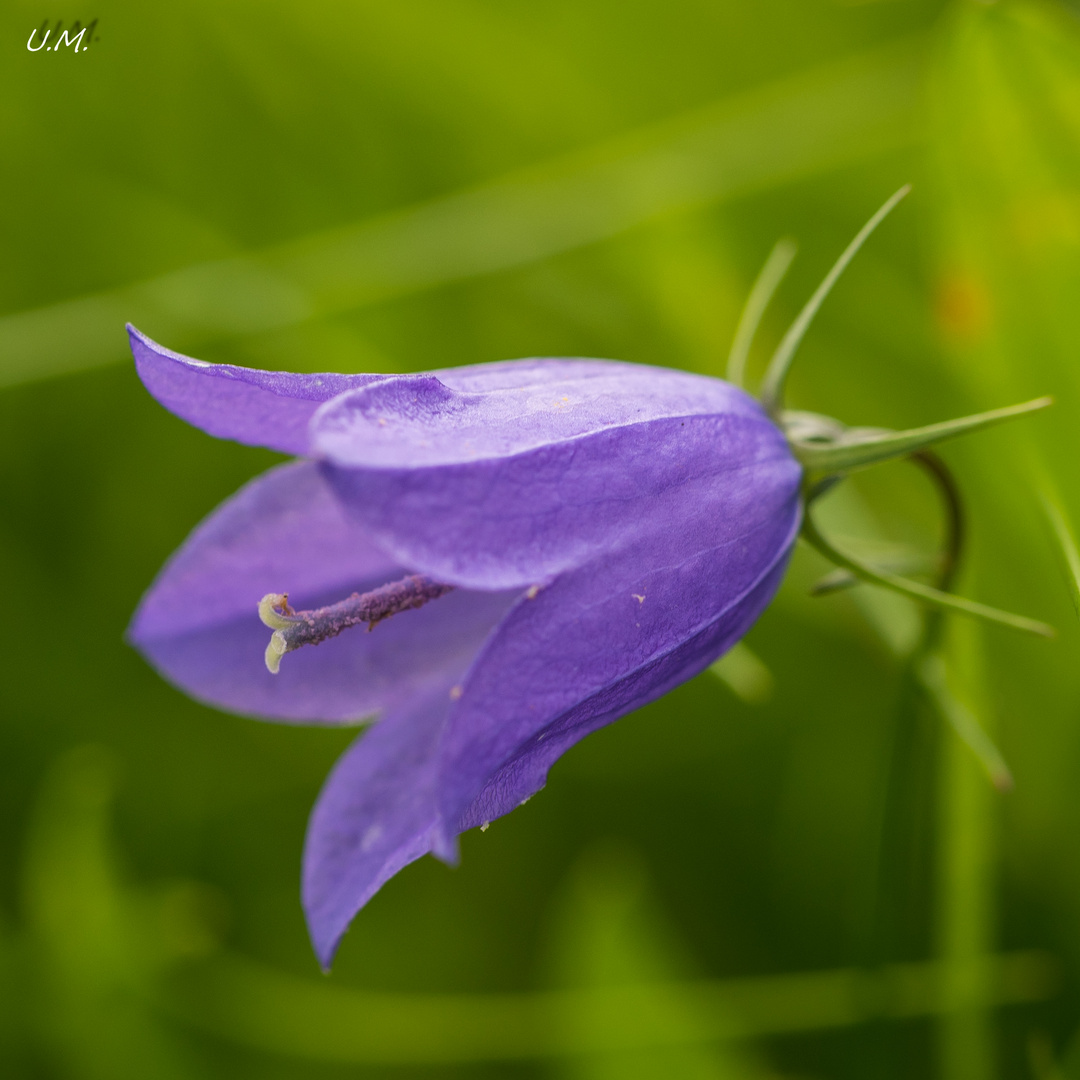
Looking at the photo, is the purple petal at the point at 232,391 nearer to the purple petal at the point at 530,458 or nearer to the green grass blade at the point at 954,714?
the purple petal at the point at 530,458

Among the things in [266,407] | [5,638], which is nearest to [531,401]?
[266,407]

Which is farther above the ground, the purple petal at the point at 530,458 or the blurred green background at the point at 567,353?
the purple petal at the point at 530,458

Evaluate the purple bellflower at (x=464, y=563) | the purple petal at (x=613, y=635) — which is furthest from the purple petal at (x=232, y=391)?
the purple petal at (x=613, y=635)

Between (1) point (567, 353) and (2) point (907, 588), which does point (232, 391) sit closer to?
(2) point (907, 588)

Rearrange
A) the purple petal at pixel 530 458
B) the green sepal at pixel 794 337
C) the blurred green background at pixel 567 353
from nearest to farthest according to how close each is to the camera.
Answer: the purple petal at pixel 530 458, the green sepal at pixel 794 337, the blurred green background at pixel 567 353

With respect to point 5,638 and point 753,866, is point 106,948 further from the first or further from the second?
point 753,866

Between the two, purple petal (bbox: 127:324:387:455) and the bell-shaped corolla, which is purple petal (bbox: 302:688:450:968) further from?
purple petal (bbox: 127:324:387:455)

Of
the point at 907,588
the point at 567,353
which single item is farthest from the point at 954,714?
the point at 567,353
